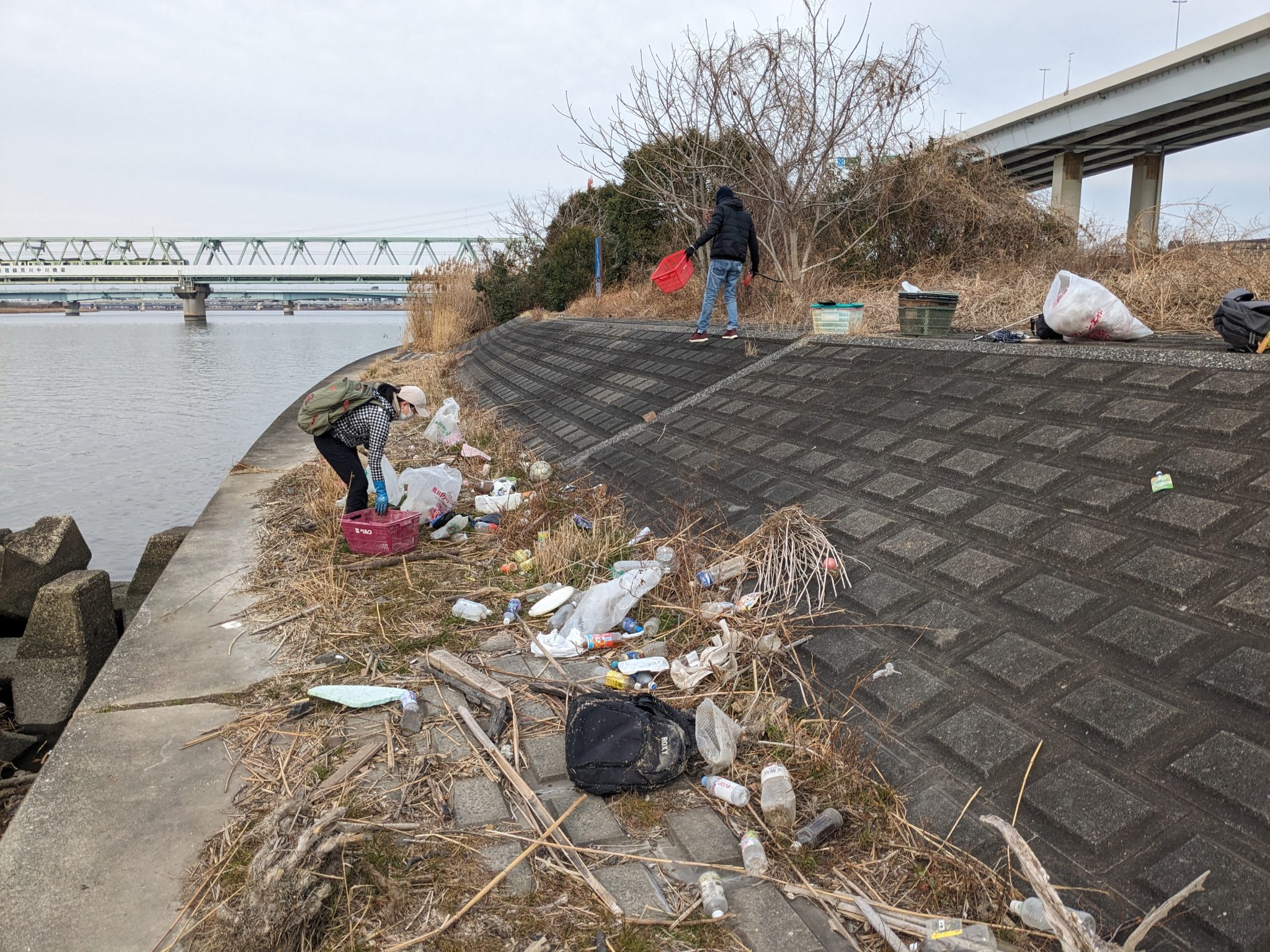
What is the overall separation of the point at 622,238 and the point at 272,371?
1458 centimetres

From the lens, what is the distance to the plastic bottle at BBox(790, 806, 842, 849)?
2.91m

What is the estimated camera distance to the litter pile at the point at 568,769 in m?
2.56

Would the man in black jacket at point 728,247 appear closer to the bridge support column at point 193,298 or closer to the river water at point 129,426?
the river water at point 129,426

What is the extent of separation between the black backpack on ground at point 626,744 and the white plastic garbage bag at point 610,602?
1074mm

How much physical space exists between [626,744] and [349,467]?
392 centimetres

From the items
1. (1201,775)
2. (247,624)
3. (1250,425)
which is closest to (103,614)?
(247,624)

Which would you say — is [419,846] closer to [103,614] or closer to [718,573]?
[718,573]

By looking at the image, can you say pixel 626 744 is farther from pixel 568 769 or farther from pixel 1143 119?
pixel 1143 119

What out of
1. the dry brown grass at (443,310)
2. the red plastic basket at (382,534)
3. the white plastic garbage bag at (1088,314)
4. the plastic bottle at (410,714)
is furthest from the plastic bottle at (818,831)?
the dry brown grass at (443,310)

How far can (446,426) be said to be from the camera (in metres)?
9.23

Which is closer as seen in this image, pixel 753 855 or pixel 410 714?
pixel 753 855

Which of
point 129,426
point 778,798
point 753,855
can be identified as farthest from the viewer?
point 129,426

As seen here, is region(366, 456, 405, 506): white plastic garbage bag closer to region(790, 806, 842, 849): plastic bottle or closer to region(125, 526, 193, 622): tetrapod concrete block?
region(125, 526, 193, 622): tetrapod concrete block

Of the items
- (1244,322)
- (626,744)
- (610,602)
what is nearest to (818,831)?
(626,744)
